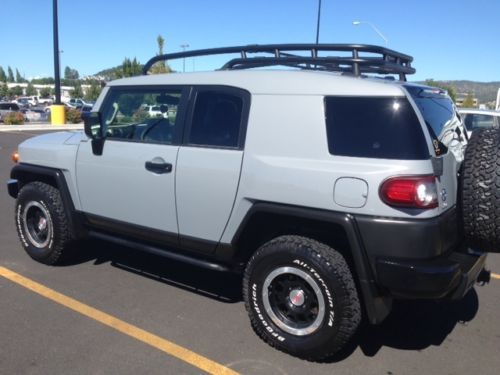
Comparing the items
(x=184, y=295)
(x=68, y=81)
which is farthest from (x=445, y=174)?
(x=68, y=81)

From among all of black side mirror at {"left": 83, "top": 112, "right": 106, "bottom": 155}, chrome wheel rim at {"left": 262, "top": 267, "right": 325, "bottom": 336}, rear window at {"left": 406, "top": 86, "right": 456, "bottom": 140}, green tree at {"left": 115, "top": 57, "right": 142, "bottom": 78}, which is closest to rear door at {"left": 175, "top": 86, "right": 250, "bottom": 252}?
chrome wheel rim at {"left": 262, "top": 267, "right": 325, "bottom": 336}

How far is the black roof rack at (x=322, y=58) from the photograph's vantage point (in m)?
3.46

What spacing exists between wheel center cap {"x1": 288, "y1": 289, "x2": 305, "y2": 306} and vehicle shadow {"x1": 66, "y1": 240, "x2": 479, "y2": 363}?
1.38 ft

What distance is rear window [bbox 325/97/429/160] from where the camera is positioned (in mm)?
2822

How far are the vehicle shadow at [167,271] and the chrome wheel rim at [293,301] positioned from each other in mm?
741

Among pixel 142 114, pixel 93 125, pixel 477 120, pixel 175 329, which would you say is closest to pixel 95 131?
pixel 93 125

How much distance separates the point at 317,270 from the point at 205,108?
58.0 inches

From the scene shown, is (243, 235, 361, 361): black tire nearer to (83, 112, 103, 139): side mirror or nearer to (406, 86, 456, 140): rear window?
(406, 86, 456, 140): rear window

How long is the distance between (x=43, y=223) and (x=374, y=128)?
3404 mm

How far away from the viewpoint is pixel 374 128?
115 inches

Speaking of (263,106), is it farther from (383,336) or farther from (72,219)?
(72,219)

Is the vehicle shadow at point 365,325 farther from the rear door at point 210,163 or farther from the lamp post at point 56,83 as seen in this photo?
the lamp post at point 56,83

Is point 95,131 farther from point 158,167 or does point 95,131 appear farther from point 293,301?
point 293,301

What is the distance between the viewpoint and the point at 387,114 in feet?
9.52
